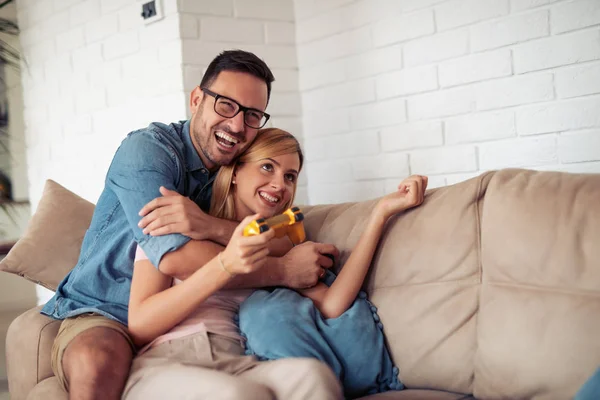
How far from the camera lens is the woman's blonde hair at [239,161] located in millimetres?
1988

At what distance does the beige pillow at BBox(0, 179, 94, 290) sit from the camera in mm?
2209

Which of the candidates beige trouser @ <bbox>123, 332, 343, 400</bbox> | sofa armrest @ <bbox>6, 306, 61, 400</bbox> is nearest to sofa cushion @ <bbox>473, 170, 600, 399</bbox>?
beige trouser @ <bbox>123, 332, 343, 400</bbox>

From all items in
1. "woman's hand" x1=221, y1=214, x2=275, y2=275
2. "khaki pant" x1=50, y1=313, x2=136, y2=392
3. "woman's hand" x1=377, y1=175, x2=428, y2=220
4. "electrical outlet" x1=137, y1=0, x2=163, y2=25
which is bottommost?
"khaki pant" x1=50, y1=313, x2=136, y2=392

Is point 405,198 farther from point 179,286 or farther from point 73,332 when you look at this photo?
point 73,332

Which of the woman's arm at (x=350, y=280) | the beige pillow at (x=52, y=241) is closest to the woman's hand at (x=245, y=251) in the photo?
the woman's arm at (x=350, y=280)

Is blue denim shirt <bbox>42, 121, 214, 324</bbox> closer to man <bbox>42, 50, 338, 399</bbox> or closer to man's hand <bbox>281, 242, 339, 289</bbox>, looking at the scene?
man <bbox>42, 50, 338, 399</bbox>

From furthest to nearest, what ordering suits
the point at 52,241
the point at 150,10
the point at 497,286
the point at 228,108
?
the point at 150,10 → the point at 52,241 → the point at 228,108 → the point at 497,286

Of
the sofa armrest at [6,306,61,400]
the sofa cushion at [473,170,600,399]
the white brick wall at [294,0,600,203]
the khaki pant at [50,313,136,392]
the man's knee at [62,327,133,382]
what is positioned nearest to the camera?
the sofa cushion at [473,170,600,399]

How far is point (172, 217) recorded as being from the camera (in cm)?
176

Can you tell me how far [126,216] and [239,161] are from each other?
1.13ft

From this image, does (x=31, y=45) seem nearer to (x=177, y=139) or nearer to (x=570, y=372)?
(x=177, y=139)

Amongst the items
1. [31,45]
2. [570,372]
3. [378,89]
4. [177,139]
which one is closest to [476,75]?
[378,89]

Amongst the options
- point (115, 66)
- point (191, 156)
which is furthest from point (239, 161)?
point (115, 66)

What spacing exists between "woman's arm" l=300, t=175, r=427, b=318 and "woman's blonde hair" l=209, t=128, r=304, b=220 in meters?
0.31
